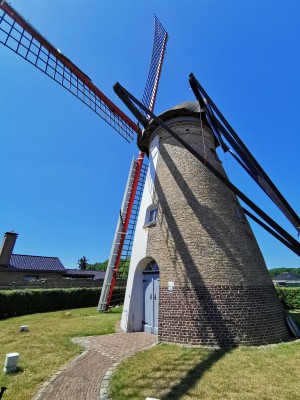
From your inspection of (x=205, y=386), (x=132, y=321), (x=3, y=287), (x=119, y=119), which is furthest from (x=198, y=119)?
(x=3, y=287)

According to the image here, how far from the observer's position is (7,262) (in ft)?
90.9

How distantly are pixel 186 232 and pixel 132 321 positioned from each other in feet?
14.3

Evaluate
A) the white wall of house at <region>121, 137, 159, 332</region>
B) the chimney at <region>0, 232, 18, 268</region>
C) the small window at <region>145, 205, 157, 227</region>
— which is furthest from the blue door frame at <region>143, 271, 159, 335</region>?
the chimney at <region>0, 232, 18, 268</region>

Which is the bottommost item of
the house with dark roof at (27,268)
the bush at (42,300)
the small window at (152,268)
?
the bush at (42,300)

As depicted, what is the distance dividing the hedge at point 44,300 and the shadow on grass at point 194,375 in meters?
9.55

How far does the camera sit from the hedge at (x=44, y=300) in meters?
15.8

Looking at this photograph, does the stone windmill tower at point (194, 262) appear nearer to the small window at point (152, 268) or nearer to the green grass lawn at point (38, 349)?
the small window at point (152, 268)

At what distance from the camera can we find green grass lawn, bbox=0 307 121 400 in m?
5.32

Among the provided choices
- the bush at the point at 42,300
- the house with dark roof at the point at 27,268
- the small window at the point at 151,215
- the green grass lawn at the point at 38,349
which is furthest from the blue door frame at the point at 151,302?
the house with dark roof at the point at 27,268

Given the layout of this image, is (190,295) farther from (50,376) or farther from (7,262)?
(7,262)

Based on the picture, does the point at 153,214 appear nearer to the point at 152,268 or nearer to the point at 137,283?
the point at 152,268

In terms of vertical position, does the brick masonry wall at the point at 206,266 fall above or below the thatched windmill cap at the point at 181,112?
below

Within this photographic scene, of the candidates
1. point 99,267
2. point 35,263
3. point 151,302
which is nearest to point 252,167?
point 151,302

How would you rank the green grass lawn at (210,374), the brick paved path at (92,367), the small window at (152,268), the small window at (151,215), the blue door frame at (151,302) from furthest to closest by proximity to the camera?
the small window at (151,215) → the small window at (152,268) → the blue door frame at (151,302) → the brick paved path at (92,367) → the green grass lawn at (210,374)
